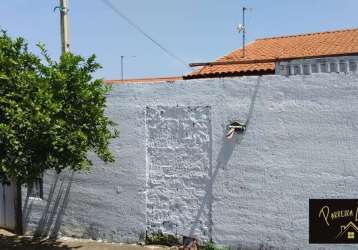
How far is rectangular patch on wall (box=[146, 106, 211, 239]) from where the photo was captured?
8.48 meters

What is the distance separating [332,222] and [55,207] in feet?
18.5

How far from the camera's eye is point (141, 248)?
8.95 meters

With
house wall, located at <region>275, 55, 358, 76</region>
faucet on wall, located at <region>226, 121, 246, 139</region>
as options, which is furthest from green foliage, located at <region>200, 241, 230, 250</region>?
house wall, located at <region>275, 55, 358, 76</region>

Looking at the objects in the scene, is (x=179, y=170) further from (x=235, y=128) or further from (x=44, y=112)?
(x=44, y=112)

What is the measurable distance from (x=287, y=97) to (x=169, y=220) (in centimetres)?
314

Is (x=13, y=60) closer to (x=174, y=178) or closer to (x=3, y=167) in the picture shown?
(x=3, y=167)

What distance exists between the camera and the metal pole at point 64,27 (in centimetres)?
1075

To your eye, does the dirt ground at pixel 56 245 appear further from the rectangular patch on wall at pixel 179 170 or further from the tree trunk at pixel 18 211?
the rectangular patch on wall at pixel 179 170

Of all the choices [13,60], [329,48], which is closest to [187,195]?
[13,60]

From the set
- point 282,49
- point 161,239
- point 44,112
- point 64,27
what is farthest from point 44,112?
point 282,49

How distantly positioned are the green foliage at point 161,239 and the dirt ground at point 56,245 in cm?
11

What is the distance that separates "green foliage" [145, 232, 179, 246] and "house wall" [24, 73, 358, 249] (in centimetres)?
12

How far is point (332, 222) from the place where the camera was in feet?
25.3

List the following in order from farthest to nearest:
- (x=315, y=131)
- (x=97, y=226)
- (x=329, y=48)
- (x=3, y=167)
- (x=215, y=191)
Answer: (x=329, y=48), (x=97, y=226), (x=215, y=191), (x=315, y=131), (x=3, y=167)
